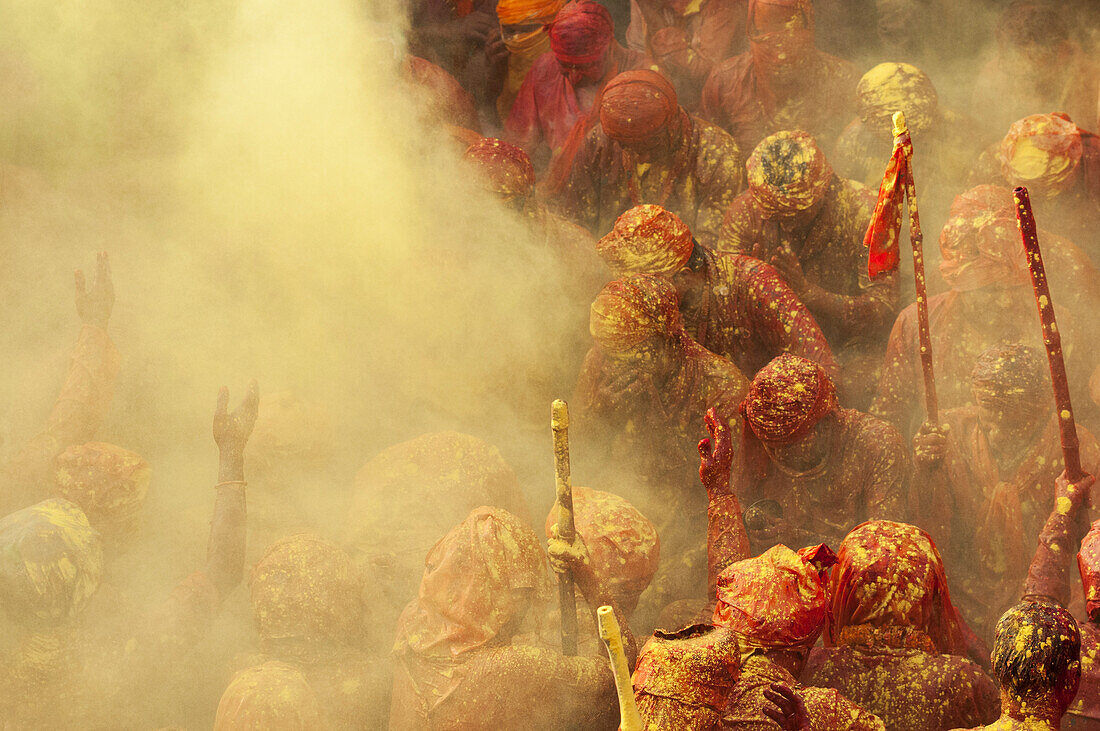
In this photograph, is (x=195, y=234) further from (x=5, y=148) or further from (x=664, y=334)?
(x=664, y=334)

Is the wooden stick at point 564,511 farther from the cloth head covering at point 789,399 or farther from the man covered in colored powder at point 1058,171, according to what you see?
the man covered in colored powder at point 1058,171

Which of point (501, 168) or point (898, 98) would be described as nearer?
point (898, 98)

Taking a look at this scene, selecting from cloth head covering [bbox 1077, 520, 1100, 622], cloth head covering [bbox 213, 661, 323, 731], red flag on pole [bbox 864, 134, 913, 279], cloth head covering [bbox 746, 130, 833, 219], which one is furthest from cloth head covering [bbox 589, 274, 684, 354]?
cloth head covering [bbox 1077, 520, 1100, 622]

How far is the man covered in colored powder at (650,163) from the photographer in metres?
5.46

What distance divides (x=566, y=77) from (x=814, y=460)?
3448 mm

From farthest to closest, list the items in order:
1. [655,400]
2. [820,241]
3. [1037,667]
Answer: [820,241], [655,400], [1037,667]

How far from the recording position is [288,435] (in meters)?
4.76

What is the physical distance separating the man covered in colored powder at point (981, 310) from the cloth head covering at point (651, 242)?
39.3 inches

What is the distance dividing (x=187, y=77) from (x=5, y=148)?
39.7 inches

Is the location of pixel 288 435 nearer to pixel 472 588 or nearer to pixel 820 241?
pixel 472 588

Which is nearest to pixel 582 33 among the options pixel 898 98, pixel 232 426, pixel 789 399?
pixel 898 98

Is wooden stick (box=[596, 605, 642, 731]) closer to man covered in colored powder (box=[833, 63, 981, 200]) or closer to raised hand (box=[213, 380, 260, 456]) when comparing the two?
raised hand (box=[213, 380, 260, 456])

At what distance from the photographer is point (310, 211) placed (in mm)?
5645

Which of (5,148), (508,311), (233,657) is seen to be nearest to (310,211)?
(508,311)
